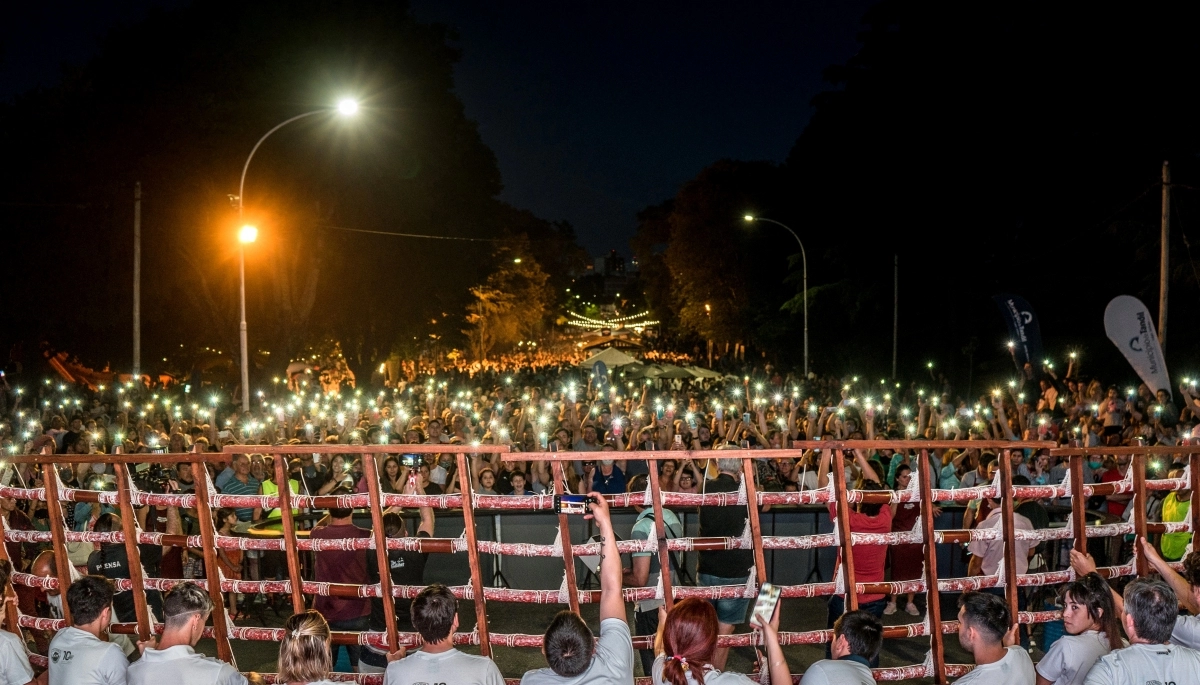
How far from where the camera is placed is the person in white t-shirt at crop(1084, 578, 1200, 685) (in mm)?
4840

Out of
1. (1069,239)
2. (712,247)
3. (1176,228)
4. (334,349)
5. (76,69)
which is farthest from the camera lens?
(712,247)

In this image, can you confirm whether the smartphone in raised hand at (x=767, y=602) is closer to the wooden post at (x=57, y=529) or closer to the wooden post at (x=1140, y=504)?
the wooden post at (x=1140, y=504)

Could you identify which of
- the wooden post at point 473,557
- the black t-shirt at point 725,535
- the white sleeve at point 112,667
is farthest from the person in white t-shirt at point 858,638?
the white sleeve at point 112,667

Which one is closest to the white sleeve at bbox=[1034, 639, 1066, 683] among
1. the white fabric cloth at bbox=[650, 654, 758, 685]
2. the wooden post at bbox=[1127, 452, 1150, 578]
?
the wooden post at bbox=[1127, 452, 1150, 578]

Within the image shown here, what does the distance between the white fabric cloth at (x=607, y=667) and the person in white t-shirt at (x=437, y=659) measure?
27 cm

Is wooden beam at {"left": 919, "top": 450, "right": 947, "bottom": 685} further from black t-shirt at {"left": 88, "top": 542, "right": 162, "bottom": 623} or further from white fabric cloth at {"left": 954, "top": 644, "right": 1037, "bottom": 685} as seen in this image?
black t-shirt at {"left": 88, "top": 542, "right": 162, "bottom": 623}

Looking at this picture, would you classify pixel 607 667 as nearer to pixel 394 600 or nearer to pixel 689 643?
pixel 689 643

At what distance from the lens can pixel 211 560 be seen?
6.77 m

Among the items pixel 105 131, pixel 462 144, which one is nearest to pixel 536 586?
pixel 105 131

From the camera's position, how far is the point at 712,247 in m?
61.5

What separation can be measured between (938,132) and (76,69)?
2824cm

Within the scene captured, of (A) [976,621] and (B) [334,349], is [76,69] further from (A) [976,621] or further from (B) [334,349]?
(A) [976,621]

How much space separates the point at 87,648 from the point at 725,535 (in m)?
4.24

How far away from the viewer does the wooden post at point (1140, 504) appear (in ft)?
21.9
